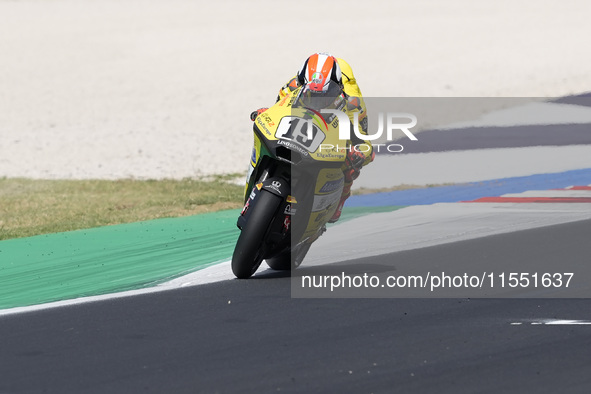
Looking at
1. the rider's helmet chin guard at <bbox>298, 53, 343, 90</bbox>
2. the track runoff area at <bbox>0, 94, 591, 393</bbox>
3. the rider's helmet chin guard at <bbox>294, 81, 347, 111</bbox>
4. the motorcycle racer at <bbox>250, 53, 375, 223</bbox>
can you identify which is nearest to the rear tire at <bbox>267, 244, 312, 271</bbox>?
the track runoff area at <bbox>0, 94, 591, 393</bbox>

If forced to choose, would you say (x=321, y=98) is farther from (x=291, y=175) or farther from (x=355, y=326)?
(x=355, y=326)

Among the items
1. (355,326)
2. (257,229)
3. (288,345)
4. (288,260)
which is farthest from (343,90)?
(288,345)

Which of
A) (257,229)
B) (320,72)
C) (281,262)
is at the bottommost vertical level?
(281,262)

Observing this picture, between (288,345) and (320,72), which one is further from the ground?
(320,72)

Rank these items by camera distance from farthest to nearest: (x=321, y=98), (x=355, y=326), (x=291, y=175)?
(x=321, y=98), (x=291, y=175), (x=355, y=326)

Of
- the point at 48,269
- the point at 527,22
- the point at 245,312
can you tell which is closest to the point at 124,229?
the point at 48,269

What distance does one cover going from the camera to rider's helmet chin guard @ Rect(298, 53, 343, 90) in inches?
303

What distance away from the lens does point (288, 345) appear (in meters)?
5.98

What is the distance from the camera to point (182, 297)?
7.52 metres

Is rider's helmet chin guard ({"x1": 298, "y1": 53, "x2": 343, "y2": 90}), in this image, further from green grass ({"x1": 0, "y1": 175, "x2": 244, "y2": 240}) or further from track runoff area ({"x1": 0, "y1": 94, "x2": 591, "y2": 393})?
green grass ({"x1": 0, "y1": 175, "x2": 244, "y2": 240})

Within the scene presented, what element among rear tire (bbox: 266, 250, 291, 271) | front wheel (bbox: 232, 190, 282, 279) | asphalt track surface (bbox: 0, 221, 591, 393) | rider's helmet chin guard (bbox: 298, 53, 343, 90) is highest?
rider's helmet chin guard (bbox: 298, 53, 343, 90)

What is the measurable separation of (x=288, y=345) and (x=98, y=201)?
8643 millimetres

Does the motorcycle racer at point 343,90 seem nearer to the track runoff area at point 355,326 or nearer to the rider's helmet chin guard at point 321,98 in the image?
the rider's helmet chin guard at point 321,98

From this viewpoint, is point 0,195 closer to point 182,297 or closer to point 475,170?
point 475,170
